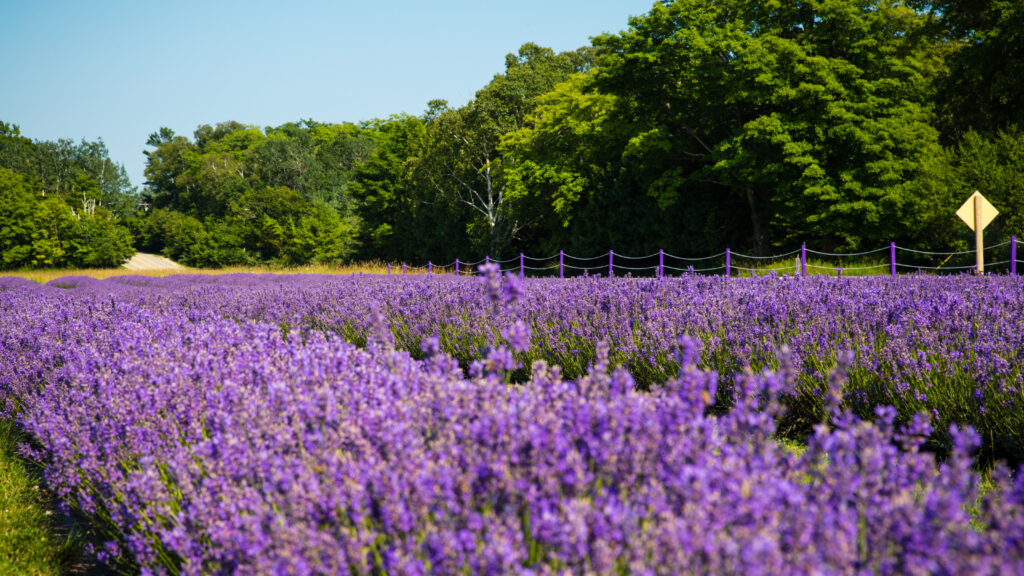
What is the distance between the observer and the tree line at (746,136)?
64.4ft

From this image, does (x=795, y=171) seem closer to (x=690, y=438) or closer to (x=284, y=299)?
(x=284, y=299)

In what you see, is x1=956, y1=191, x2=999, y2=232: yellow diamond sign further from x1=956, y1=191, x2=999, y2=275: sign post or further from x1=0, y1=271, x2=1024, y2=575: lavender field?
x1=0, y1=271, x2=1024, y2=575: lavender field

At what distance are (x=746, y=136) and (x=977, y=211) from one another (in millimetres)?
9513

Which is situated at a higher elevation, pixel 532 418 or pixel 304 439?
pixel 532 418

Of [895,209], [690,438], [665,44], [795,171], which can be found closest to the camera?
[690,438]

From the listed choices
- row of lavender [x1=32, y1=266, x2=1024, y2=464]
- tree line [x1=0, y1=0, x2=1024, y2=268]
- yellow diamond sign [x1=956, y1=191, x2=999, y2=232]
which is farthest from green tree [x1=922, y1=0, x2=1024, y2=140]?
row of lavender [x1=32, y1=266, x2=1024, y2=464]

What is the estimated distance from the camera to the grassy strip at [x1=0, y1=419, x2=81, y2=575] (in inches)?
117

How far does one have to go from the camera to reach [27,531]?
329cm

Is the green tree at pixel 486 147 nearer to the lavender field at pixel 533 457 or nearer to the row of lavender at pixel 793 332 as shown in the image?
the row of lavender at pixel 793 332

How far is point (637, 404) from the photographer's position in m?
1.73

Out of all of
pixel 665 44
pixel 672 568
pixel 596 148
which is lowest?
pixel 672 568

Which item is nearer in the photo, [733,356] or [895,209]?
[733,356]

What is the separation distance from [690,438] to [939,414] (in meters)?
2.85

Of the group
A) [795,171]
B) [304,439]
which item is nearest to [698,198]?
[795,171]
